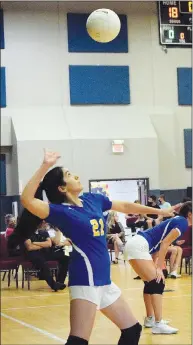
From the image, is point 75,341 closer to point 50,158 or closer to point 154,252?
point 50,158

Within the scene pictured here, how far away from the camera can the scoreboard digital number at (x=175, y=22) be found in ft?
30.3

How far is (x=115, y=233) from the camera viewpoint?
8.23 meters

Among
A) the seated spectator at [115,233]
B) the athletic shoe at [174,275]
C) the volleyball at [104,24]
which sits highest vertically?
the volleyball at [104,24]

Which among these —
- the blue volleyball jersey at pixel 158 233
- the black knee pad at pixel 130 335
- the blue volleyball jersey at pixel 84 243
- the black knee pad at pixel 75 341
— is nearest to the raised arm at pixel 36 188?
the blue volleyball jersey at pixel 84 243

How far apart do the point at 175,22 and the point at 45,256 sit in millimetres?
3875

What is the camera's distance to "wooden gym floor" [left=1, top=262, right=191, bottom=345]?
6.36m

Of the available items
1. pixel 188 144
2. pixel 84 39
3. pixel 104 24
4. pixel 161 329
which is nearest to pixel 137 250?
pixel 161 329

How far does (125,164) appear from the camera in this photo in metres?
15.9

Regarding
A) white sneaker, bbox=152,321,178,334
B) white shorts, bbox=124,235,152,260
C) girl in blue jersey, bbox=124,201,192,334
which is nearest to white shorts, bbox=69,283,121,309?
girl in blue jersey, bbox=124,201,192,334

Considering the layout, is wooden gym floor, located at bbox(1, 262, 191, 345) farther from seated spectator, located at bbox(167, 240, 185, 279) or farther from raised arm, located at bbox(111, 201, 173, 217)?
raised arm, located at bbox(111, 201, 173, 217)

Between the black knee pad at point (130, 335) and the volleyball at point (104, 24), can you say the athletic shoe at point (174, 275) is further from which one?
the black knee pad at point (130, 335)

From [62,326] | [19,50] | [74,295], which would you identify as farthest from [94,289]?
[19,50]

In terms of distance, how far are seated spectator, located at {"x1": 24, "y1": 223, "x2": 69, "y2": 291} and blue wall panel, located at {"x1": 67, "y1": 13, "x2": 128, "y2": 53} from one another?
5.32m

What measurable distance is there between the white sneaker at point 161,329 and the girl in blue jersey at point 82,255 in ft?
7.86
